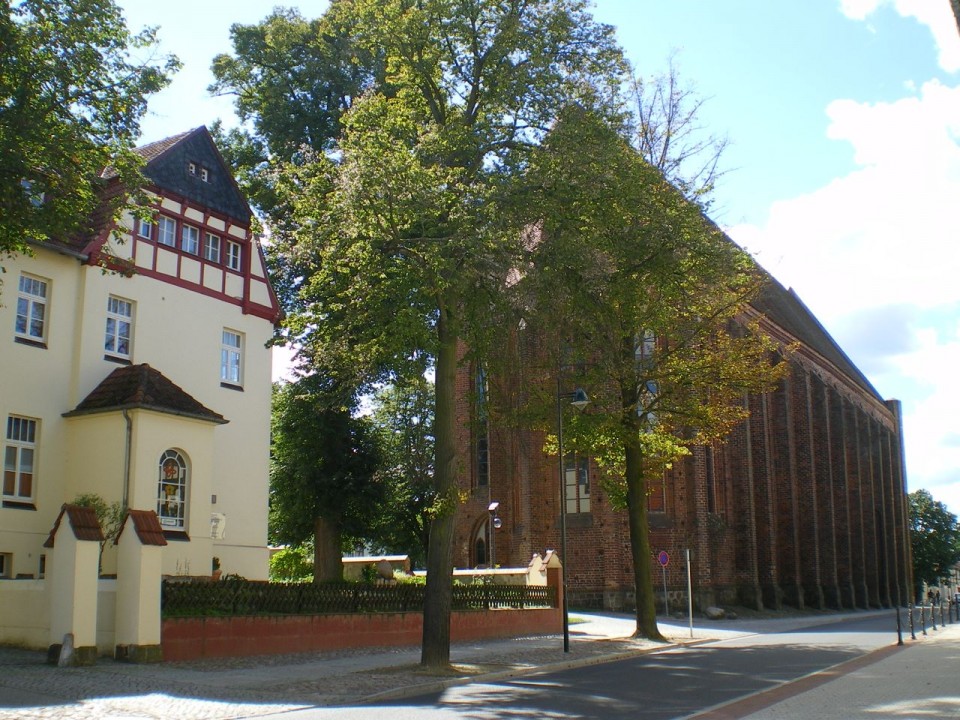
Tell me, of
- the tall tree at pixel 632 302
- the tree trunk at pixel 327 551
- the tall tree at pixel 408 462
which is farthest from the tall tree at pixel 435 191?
the tall tree at pixel 408 462

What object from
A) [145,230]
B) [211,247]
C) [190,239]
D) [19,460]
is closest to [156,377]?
[19,460]

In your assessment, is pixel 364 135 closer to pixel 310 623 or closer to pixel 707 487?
pixel 310 623

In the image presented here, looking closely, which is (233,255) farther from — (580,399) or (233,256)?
(580,399)

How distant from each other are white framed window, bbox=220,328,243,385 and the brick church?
638cm

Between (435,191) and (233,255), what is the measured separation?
12.2 meters

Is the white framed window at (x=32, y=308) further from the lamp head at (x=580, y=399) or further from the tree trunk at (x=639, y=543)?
the tree trunk at (x=639, y=543)

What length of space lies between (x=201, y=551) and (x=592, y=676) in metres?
10.5

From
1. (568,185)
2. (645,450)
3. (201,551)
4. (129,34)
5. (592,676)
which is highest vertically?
(129,34)

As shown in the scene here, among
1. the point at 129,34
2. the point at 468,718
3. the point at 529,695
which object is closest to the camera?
the point at 468,718

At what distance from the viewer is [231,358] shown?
27.6 meters

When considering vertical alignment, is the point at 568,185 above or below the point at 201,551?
above

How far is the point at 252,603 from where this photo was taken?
1897 cm

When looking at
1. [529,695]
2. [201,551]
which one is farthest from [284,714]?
[201,551]

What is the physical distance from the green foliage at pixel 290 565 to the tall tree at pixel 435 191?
20.8 m
